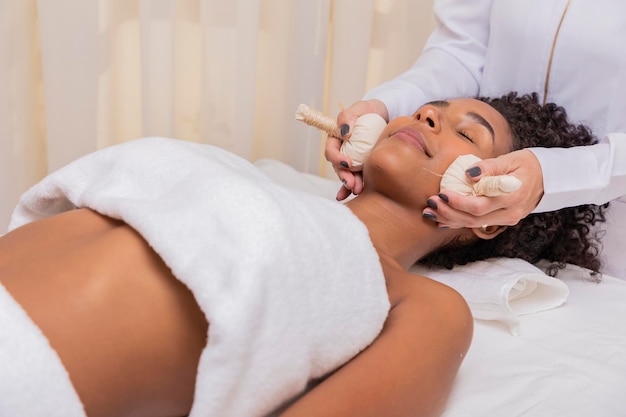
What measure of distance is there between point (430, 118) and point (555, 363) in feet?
1.69

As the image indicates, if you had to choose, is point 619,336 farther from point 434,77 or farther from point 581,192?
point 434,77

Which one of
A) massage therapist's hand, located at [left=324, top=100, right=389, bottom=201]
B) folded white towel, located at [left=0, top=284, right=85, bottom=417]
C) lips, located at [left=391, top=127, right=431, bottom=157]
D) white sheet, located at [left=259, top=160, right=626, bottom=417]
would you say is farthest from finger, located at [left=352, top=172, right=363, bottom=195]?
folded white towel, located at [left=0, top=284, right=85, bottom=417]

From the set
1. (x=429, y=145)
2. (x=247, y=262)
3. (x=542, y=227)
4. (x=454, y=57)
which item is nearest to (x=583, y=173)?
(x=542, y=227)

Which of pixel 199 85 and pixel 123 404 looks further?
pixel 199 85

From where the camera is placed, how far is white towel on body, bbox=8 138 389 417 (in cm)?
98

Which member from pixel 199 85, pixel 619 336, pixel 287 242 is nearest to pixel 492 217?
pixel 619 336

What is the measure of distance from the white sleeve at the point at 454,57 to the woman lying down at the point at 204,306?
2.15 ft

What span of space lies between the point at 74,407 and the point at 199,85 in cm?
157

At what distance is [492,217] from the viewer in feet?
4.42

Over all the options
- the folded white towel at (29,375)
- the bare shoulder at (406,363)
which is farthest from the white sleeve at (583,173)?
the folded white towel at (29,375)

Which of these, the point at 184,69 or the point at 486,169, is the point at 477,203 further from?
the point at 184,69

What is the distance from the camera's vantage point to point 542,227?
1.59m

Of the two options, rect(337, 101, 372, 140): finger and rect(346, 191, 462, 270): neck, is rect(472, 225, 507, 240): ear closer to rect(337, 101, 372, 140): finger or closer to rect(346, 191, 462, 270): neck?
rect(346, 191, 462, 270): neck

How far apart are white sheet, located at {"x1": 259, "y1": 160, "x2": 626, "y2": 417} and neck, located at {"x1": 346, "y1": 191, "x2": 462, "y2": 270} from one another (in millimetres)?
197
